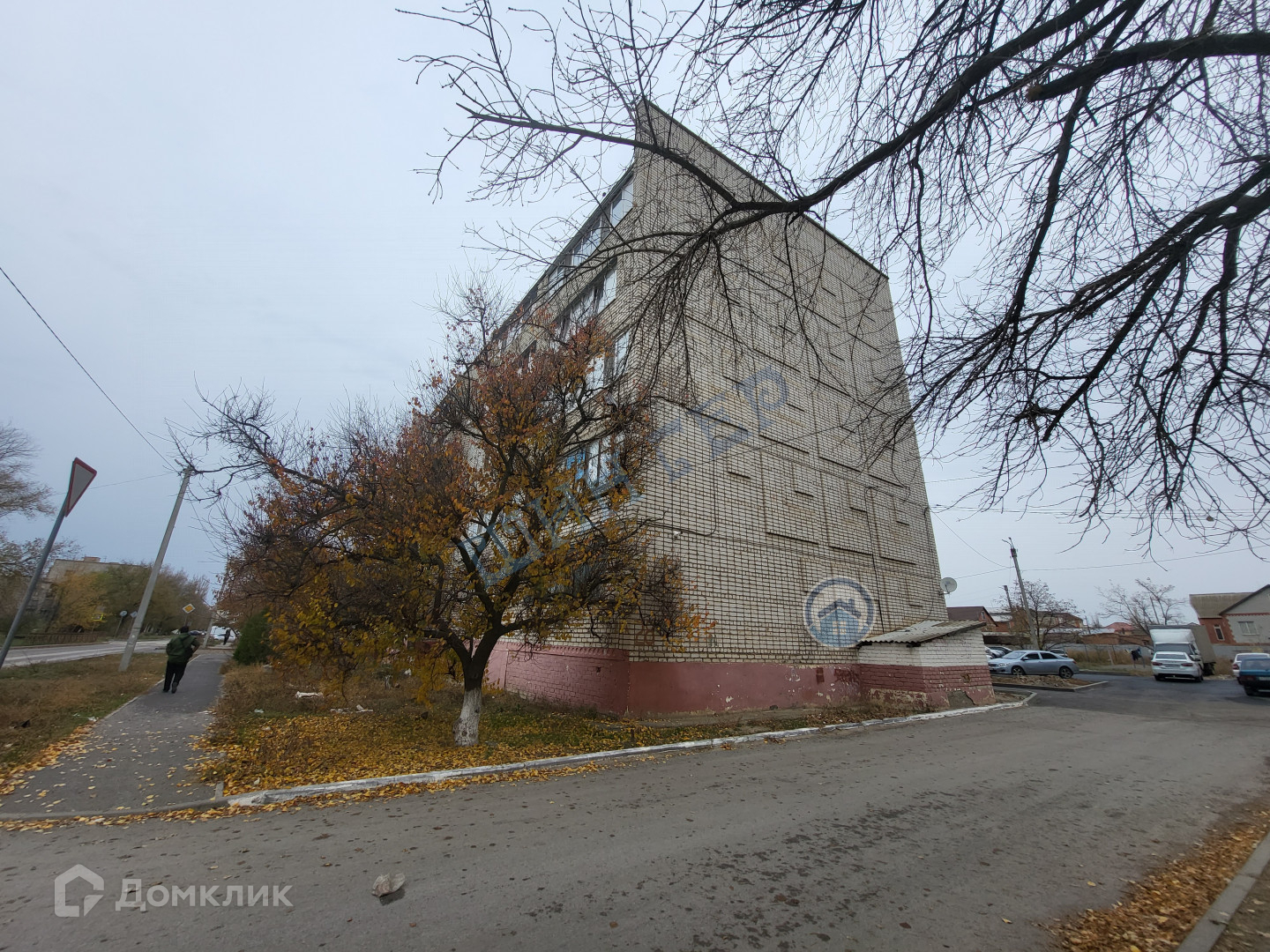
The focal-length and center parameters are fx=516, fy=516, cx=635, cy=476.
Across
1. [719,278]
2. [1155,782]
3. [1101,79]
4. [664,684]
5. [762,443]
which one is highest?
[762,443]

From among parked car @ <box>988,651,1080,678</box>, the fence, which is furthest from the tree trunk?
the fence

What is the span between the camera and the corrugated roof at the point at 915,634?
1241 cm

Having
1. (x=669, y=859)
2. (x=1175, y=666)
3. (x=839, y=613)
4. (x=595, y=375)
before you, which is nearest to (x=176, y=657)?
(x=595, y=375)

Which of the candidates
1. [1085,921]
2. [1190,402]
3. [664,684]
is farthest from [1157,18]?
[664,684]

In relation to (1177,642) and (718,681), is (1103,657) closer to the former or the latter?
(1177,642)

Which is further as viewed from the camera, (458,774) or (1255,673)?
(1255,673)

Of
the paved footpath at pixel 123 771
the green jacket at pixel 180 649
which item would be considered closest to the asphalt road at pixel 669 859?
the paved footpath at pixel 123 771

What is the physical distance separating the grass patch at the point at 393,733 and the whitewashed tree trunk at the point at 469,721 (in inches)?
6.6

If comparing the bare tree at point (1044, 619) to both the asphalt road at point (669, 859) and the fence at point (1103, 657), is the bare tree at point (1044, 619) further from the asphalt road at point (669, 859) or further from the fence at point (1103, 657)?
the asphalt road at point (669, 859)

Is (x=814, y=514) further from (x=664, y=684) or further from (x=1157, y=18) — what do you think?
(x=1157, y=18)

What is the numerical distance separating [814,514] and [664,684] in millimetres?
6269

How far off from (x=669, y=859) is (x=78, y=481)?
7689 millimetres

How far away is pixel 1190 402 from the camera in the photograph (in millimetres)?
4219

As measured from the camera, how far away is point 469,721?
756cm
